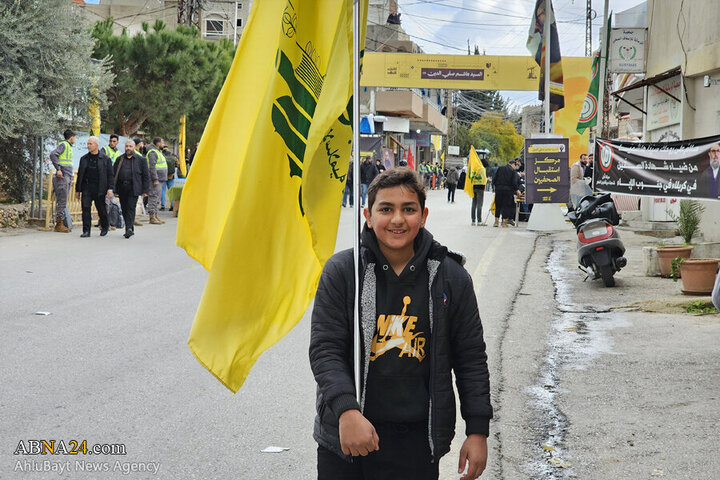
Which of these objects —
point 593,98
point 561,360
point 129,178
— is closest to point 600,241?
point 561,360

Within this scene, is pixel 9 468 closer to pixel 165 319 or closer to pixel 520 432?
pixel 520 432

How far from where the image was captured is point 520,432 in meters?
5.59

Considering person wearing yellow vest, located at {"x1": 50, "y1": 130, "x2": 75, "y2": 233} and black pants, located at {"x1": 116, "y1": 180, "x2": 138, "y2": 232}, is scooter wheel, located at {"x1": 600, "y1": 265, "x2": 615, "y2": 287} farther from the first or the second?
person wearing yellow vest, located at {"x1": 50, "y1": 130, "x2": 75, "y2": 233}

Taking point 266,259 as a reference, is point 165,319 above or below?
below

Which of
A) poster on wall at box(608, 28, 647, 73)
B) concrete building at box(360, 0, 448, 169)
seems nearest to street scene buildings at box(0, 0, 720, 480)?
poster on wall at box(608, 28, 647, 73)

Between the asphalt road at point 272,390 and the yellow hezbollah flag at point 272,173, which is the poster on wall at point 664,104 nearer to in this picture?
the asphalt road at point 272,390

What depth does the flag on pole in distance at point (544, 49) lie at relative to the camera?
74.7 feet

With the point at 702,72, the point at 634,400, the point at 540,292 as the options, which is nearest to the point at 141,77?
the point at 702,72

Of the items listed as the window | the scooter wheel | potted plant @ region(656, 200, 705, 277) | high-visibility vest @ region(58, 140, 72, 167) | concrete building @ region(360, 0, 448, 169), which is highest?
the window

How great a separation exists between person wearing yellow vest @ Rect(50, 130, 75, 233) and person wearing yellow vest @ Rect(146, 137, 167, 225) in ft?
10.9

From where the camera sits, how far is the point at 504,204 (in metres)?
24.2

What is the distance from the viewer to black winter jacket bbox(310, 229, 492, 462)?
296 cm

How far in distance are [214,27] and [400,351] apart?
70001mm

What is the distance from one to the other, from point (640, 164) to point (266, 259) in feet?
37.7
